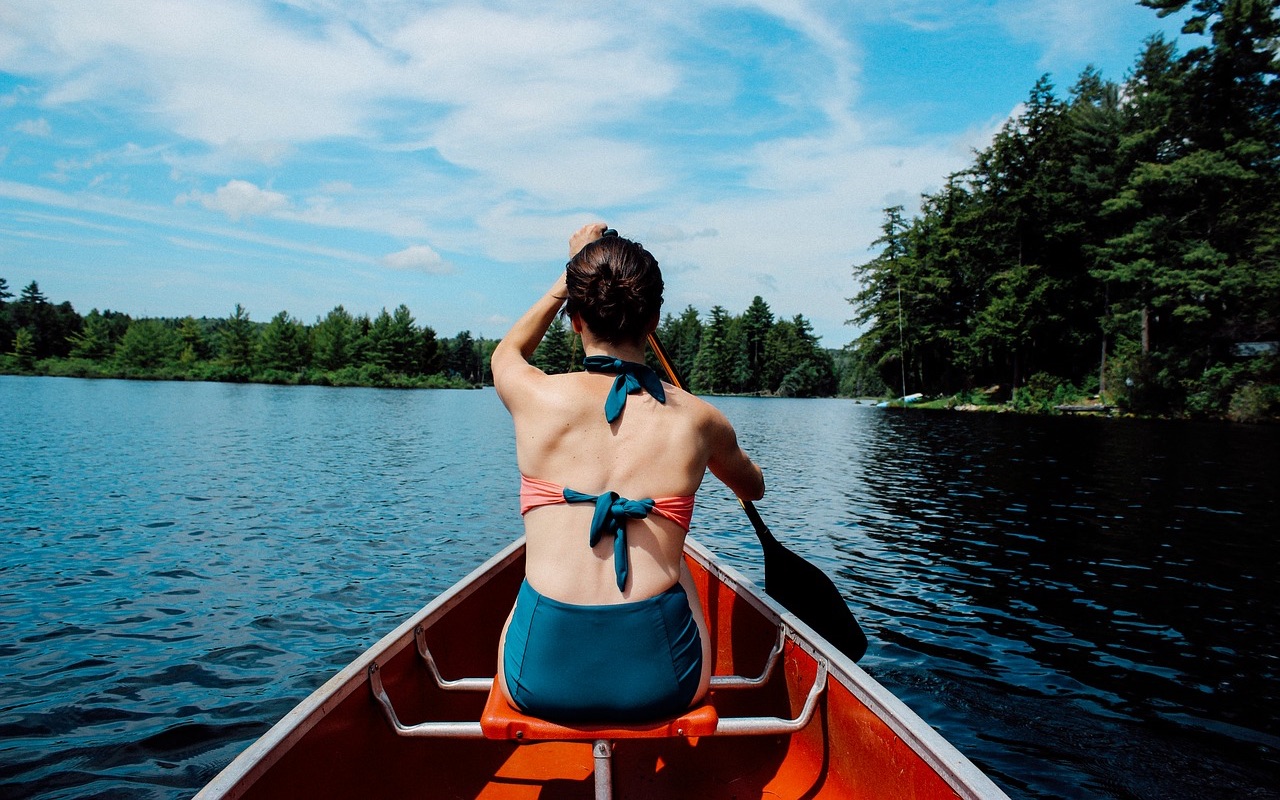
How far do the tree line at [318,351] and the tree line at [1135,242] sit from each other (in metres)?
37.3

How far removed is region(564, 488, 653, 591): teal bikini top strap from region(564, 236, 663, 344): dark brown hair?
18.1 inches

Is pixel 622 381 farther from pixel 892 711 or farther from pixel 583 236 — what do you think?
pixel 892 711

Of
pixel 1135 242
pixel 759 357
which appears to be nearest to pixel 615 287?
pixel 1135 242

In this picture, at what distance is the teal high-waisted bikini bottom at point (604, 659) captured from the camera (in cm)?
198

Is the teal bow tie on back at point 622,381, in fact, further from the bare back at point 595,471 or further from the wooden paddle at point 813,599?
the wooden paddle at point 813,599

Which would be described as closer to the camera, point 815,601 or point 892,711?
point 892,711

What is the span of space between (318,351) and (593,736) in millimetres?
104273

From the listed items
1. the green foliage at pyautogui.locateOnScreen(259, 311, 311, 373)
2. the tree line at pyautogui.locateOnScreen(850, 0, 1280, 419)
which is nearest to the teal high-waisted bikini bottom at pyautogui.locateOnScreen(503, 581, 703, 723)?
the tree line at pyautogui.locateOnScreen(850, 0, 1280, 419)

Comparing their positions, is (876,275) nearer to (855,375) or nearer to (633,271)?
(855,375)

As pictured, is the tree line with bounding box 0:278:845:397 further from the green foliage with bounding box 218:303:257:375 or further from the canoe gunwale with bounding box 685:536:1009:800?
the canoe gunwale with bounding box 685:536:1009:800

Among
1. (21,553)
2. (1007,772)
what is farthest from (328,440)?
(1007,772)

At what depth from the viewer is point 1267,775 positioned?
4406mm

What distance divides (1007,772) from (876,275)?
213ft

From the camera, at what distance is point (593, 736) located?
2.08m
